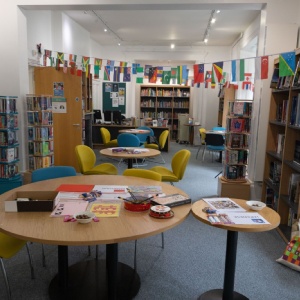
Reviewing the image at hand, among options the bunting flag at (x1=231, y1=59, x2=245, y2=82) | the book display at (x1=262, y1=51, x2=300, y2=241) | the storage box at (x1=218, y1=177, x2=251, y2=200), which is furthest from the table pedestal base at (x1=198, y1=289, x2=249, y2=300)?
the bunting flag at (x1=231, y1=59, x2=245, y2=82)

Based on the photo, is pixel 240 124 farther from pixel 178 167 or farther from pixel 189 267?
pixel 189 267

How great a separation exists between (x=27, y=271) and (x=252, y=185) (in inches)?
127

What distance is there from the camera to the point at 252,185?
4.46 metres

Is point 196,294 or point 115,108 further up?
point 115,108

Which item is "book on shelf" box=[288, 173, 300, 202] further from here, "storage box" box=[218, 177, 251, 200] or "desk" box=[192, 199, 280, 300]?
"desk" box=[192, 199, 280, 300]

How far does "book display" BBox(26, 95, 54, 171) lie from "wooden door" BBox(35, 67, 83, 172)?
76cm

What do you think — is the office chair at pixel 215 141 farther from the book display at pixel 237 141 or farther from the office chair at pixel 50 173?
the office chair at pixel 50 173

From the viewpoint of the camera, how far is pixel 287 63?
3.18 metres

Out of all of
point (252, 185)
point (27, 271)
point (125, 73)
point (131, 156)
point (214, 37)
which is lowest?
point (27, 271)

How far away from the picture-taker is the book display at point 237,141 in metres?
4.52

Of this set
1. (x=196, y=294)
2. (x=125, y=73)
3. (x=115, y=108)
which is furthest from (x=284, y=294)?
(x=115, y=108)

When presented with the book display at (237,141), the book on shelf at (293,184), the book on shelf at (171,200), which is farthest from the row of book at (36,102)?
the book on shelf at (293,184)

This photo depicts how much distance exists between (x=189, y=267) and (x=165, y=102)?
30.2ft

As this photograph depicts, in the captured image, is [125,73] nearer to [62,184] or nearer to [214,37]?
[214,37]
